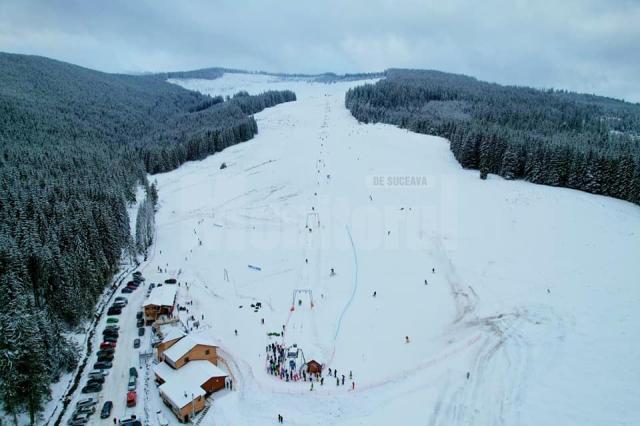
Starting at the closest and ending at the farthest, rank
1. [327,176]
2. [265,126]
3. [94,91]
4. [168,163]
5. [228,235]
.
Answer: [228,235] < [327,176] < [168,163] < [265,126] < [94,91]

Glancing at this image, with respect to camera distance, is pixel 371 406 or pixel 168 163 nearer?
pixel 371 406

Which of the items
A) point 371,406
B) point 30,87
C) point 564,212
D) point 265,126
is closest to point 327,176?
point 564,212

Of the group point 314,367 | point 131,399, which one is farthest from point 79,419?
point 314,367

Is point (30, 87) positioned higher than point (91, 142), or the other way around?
point (30, 87)

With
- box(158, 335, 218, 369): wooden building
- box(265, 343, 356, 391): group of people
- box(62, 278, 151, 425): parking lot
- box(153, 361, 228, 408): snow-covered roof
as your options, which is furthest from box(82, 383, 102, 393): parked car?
box(265, 343, 356, 391): group of people

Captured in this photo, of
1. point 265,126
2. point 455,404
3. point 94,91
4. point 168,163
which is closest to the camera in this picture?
point 455,404

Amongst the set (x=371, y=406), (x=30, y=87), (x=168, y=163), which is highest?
(x=30, y=87)

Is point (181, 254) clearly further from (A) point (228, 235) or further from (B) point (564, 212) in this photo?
(B) point (564, 212)

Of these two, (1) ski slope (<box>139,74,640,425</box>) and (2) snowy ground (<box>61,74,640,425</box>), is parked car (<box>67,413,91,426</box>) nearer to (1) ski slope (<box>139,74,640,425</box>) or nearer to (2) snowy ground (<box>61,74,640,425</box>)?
(2) snowy ground (<box>61,74,640,425</box>)
